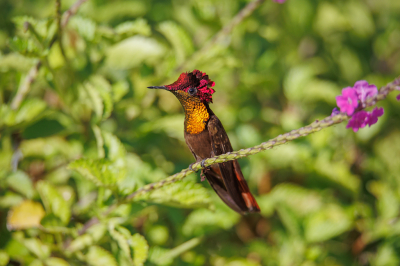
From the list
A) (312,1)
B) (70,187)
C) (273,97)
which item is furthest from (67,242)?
(312,1)

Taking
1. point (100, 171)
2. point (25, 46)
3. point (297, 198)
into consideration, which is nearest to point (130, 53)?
point (25, 46)

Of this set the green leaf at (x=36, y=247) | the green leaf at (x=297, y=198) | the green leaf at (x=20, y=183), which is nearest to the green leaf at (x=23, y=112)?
the green leaf at (x=20, y=183)

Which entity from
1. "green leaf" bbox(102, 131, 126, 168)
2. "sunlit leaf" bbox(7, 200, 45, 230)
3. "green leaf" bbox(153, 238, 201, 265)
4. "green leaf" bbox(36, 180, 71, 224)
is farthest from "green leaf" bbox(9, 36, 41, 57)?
"green leaf" bbox(153, 238, 201, 265)

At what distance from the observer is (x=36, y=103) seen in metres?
1.34

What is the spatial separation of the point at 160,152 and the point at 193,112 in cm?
91

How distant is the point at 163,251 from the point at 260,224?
69 cm

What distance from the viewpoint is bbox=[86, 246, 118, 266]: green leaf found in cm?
120

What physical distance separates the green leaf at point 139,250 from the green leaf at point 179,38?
84 cm

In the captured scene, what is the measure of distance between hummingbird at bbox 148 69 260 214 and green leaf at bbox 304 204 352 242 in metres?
0.70

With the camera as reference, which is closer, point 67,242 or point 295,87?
point 67,242

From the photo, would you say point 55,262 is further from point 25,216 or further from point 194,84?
point 194,84

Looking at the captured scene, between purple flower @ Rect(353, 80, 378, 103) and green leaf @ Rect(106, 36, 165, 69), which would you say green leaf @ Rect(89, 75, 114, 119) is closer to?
green leaf @ Rect(106, 36, 165, 69)

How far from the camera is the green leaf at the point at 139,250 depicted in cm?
98

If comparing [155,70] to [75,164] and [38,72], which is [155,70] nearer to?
[38,72]
